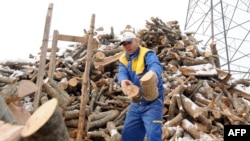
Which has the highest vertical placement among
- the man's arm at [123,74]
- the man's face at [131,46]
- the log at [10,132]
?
the man's face at [131,46]

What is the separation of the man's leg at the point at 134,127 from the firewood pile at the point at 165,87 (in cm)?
132

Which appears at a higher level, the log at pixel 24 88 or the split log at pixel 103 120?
the log at pixel 24 88

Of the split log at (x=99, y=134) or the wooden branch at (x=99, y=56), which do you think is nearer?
the split log at (x=99, y=134)

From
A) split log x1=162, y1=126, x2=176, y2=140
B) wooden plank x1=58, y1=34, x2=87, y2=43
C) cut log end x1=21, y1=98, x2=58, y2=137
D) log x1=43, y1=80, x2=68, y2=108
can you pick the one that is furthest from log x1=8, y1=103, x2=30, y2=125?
split log x1=162, y1=126, x2=176, y2=140

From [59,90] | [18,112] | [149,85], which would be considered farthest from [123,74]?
[59,90]

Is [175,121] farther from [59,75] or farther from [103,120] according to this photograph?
[59,75]

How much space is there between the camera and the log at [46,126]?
2.49 meters

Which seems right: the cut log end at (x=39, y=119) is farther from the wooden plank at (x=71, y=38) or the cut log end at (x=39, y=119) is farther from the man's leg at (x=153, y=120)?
the wooden plank at (x=71, y=38)

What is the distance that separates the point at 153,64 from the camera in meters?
4.36

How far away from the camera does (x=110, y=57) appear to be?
8.02 m

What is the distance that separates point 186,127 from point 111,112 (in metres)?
1.33

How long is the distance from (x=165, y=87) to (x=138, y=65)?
3.10 meters

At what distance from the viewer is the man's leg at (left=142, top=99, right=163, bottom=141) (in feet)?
13.8

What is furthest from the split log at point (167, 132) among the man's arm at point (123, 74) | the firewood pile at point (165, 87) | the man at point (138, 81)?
the man's arm at point (123, 74)
